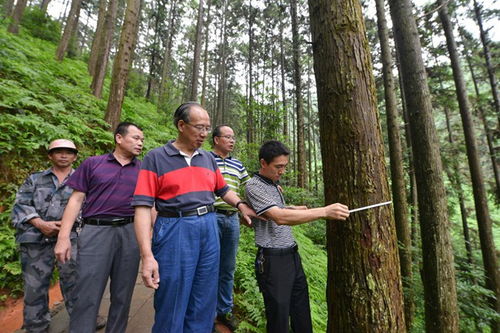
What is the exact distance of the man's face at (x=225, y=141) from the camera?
10.8ft

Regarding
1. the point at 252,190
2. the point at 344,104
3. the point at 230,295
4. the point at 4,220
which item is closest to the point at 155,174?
the point at 252,190

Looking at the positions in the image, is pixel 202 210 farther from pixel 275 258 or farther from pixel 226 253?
pixel 226 253

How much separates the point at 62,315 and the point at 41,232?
143cm

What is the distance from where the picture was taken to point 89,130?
620 centimetres

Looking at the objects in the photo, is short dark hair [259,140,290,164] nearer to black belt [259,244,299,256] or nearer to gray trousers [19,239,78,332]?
black belt [259,244,299,256]

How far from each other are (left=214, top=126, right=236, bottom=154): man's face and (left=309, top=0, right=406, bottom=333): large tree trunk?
1623 millimetres

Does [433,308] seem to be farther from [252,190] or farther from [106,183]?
[106,183]

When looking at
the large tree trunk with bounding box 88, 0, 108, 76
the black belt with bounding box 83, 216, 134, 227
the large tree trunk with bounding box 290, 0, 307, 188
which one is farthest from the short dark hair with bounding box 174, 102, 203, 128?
the large tree trunk with bounding box 88, 0, 108, 76

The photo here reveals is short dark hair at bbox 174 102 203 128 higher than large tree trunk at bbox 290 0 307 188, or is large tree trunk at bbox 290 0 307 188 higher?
large tree trunk at bbox 290 0 307 188

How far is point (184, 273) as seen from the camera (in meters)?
1.94

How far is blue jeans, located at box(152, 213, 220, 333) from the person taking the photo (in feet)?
6.27

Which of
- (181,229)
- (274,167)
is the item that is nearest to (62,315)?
(181,229)

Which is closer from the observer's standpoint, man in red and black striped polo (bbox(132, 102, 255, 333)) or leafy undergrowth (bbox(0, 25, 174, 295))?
man in red and black striped polo (bbox(132, 102, 255, 333))

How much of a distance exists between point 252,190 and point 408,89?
3170mm
